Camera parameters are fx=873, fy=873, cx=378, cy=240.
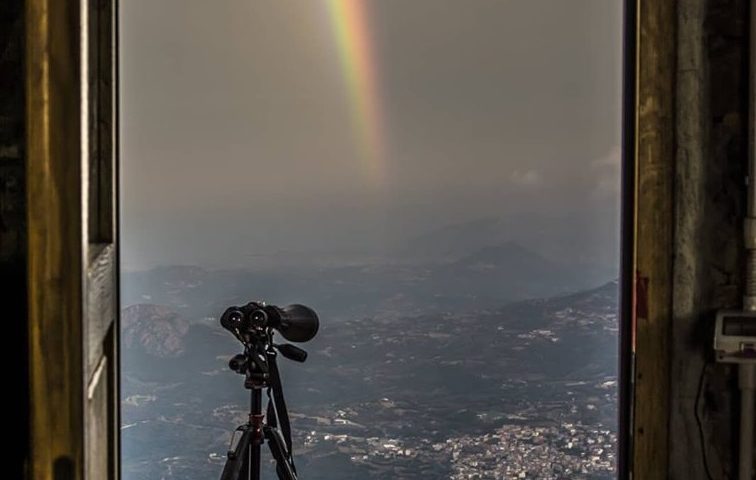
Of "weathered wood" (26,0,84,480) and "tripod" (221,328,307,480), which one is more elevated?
"weathered wood" (26,0,84,480)

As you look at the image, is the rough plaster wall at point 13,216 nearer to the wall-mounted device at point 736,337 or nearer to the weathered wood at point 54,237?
the weathered wood at point 54,237

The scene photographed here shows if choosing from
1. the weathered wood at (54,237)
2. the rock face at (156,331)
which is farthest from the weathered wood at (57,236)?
the rock face at (156,331)

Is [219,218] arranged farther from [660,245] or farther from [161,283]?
[660,245]

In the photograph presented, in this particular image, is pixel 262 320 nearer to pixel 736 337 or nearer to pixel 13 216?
→ pixel 13 216

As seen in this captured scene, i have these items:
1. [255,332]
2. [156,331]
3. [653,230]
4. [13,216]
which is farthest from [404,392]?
[13,216]

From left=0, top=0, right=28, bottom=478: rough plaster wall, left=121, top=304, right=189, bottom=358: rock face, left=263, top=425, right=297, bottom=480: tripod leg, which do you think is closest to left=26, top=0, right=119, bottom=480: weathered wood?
left=0, top=0, right=28, bottom=478: rough plaster wall

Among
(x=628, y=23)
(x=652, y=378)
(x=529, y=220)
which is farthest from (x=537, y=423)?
(x=628, y=23)

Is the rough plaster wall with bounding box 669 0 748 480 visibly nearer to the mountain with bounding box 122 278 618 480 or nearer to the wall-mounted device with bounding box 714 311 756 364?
the wall-mounted device with bounding box 714 311 756 364

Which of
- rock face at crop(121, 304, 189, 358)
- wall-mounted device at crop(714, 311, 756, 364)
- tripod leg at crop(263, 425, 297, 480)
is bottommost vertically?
tripod leg at crop(263, 425, 297, 480)
